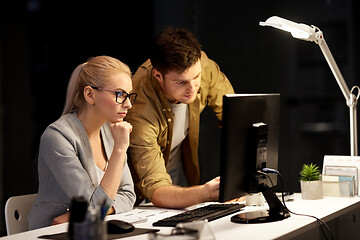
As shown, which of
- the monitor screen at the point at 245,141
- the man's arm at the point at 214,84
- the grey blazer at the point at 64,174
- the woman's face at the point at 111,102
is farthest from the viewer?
the man's arm at the point at 214,84

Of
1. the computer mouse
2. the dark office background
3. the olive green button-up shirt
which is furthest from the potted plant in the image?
the dark office background

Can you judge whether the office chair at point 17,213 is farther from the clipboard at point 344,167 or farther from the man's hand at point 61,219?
the clipboard at point 344,167

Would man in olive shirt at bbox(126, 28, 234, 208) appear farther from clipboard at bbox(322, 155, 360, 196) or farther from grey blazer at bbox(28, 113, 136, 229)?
clipboard at bbox(322, 155, 360, 196)

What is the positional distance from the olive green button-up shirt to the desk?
19 centimetres

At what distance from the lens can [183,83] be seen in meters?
2.45

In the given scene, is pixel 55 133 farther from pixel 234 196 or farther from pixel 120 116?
pixel 234 196

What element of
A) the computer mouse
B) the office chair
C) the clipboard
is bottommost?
the office chair

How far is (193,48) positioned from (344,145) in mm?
1972

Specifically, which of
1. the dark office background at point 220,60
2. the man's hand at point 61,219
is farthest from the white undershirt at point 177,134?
the dark office background at point 220,60

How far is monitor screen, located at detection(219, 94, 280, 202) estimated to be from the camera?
1.89m

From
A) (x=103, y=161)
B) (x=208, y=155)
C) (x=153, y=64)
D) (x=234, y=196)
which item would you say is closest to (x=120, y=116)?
(x=103, y=161)

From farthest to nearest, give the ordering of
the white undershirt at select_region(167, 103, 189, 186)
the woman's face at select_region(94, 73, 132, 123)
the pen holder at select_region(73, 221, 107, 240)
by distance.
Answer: the white undershirt at select_region(167, 103, 189, 186), the woman's face at select_region(94, 73, 132, 123), the pen holder at select_region(73, 221, 107, 240)

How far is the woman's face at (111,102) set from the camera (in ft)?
7.44

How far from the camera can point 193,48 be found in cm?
248
